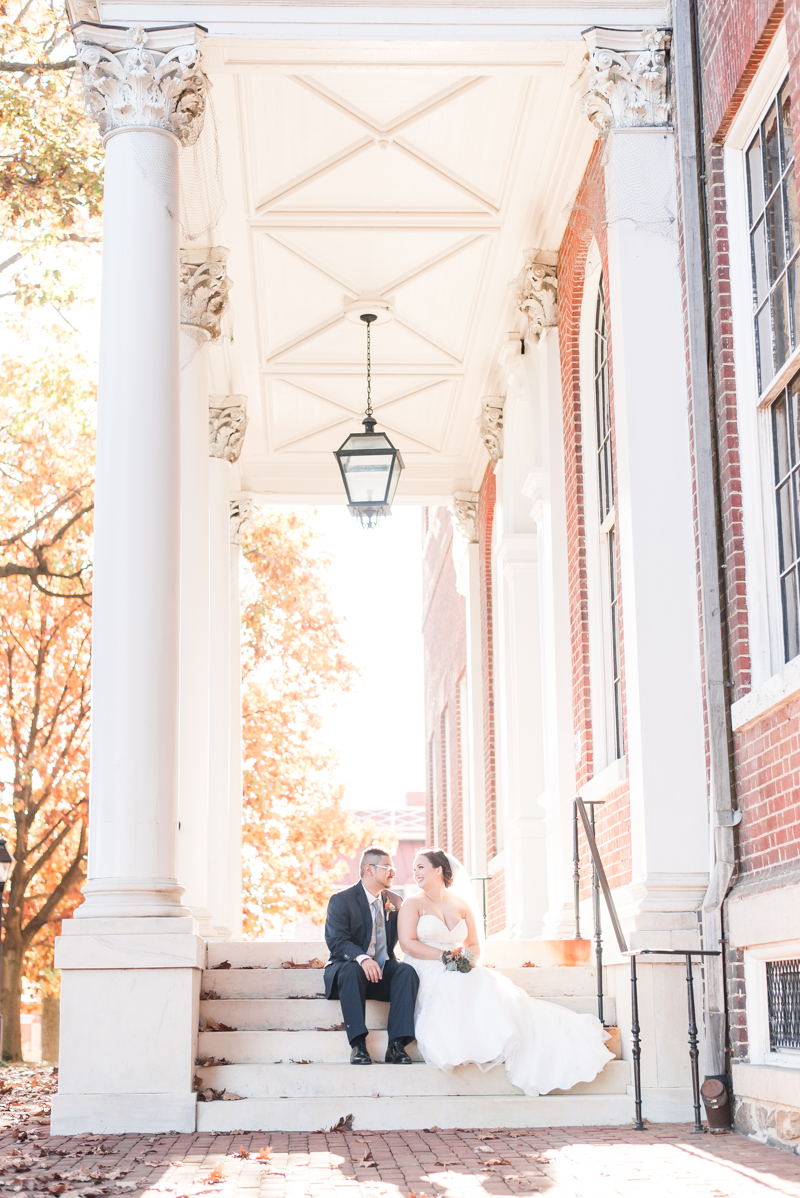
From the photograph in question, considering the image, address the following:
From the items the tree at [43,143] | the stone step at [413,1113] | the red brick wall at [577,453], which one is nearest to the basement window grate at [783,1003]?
the stone step at [413,1113]

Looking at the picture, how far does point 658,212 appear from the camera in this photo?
8555 mm

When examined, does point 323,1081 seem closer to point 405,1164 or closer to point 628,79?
point 405,1164

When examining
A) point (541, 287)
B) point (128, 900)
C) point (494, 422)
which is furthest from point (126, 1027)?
point (494, 422)

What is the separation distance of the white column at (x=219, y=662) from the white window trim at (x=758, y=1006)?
325 inches

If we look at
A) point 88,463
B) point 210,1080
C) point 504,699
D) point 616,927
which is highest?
point 88,463

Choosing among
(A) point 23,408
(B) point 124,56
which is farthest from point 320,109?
(A) point 23,408

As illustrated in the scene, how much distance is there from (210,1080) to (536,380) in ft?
24.6

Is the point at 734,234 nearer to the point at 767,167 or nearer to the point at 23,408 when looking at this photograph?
the point at 767,167

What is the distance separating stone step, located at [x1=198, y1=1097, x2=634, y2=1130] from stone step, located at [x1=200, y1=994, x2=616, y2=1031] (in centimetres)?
82

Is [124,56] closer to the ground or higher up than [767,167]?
higher up

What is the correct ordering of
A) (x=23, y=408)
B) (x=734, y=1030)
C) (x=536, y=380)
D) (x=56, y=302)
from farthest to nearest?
(x=23, y=408) → (x=56, y=302) → (x=536, y=380) → (x=734, y=1030)

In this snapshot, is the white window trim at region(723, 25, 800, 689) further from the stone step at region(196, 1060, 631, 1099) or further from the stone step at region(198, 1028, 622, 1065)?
the stone step at region(196, 1060, 631, 1099)

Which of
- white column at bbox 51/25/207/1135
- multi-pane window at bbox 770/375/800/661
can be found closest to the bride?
white column at bbox 51/25/207/1135

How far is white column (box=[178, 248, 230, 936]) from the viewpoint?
1091 centimetres
